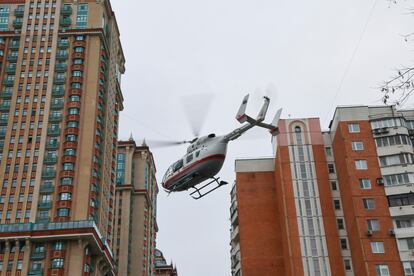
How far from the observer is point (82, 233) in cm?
8919

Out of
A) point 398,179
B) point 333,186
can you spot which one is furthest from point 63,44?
point 398,179

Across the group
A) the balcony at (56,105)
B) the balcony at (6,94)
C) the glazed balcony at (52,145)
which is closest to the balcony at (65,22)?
the balcony at (6,94)

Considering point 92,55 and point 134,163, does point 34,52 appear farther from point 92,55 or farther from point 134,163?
point 134,163

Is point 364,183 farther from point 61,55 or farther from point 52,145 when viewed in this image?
point 61,55

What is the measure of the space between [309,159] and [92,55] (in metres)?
47.4

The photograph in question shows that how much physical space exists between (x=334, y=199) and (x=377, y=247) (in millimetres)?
11592

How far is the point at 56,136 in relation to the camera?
97688 millimetres

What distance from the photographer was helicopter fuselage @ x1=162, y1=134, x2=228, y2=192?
46500mm

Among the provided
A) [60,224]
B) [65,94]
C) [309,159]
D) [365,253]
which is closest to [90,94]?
[65,94]

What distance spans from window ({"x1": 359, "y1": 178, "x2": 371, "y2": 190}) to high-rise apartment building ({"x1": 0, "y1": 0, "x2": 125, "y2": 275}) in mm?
42313

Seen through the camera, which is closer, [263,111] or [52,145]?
[263,111]

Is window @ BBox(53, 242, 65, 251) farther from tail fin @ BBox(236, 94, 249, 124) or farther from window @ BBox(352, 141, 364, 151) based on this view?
tail fin @ BBox(236, 94, 249, 124)

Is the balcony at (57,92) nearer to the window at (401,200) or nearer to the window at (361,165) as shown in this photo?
the window at (361,165)

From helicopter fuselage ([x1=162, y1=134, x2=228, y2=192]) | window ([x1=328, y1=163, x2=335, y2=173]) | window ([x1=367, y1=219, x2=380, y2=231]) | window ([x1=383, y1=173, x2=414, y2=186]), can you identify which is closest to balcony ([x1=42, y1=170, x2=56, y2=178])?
window ([x1=328, y1=163, x2=335, y2=173])
